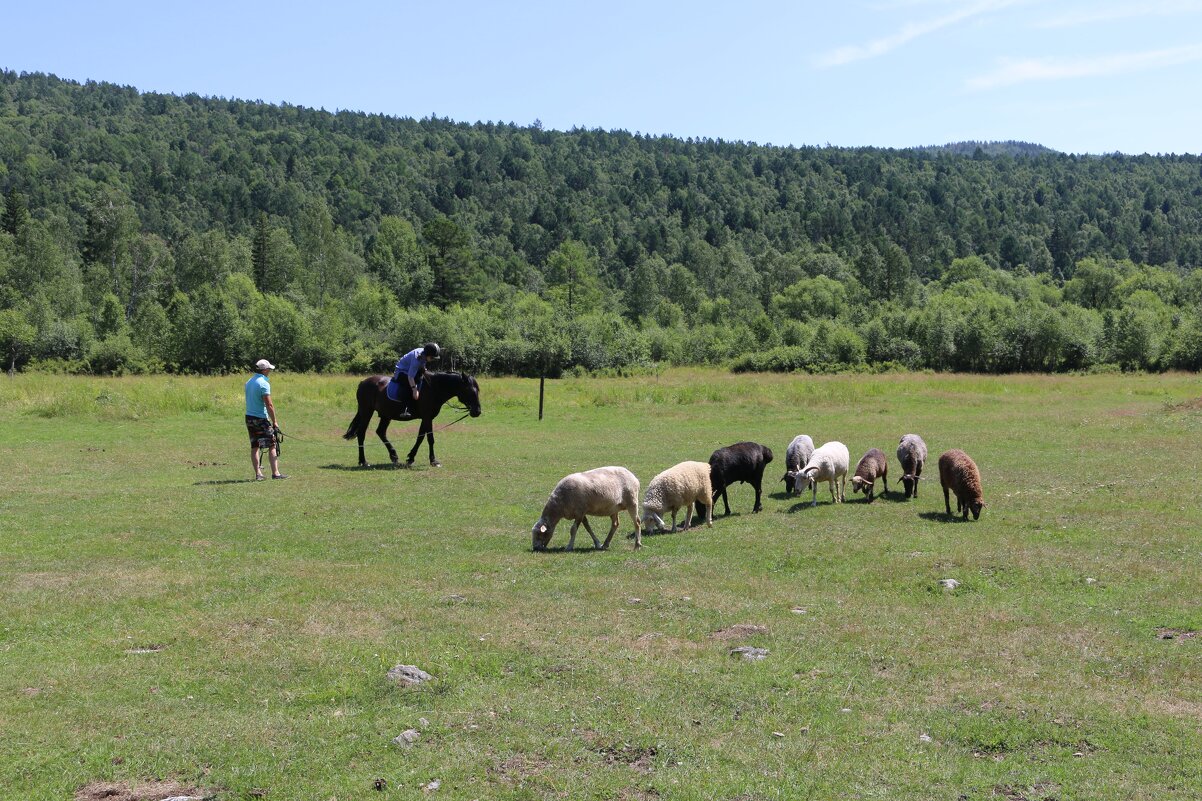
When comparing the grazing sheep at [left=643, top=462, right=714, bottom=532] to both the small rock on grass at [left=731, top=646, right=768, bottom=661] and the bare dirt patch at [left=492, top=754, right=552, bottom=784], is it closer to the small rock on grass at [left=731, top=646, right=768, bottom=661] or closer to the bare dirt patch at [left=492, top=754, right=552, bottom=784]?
the small rock on grass at [left=731, top=646, right=768, bottom=661]

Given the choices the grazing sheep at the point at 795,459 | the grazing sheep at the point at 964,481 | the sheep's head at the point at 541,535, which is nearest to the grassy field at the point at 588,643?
the sheep's head at the point at 541,535

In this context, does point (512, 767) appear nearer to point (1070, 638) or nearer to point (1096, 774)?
point (1096, 774)

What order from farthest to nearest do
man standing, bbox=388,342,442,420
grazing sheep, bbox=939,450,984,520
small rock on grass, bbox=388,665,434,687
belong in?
man standing, bbox=388,342,442,420 → grazing sheep, bbox=939,450,984,520 → small rock on grass, bbox=388,665,434,687

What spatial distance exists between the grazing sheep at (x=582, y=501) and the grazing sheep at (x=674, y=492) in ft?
4.24

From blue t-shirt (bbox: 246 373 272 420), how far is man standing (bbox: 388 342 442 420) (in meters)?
4.03

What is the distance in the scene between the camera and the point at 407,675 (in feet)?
30.9

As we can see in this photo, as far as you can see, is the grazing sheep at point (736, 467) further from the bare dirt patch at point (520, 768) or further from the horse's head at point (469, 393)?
the bare dirt patch at point (520, 768)

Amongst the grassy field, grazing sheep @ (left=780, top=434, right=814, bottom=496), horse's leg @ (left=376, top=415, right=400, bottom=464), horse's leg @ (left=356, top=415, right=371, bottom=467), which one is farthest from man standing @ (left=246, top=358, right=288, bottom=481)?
grazing sheep @ (left=780, top=434, right=814, bottom=496)

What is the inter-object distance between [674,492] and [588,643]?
7.14m

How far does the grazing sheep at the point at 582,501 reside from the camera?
15.9 meters

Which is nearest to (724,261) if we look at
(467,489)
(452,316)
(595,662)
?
(452,316)

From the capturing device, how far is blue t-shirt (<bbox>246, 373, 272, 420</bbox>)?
22922 mm

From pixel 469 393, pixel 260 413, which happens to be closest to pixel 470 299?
pixel 469 393

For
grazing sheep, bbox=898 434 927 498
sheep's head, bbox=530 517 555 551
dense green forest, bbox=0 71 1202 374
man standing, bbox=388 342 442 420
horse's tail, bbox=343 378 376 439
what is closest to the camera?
sheep's head, bbox=530 517 555 551
